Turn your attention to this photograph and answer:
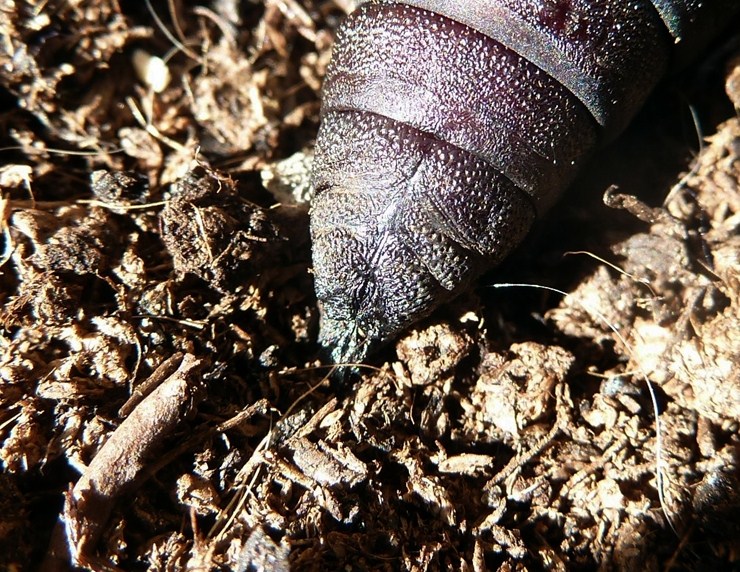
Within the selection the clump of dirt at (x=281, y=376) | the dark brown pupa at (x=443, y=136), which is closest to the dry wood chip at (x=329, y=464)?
the clump of dirt at (x=281, y=376)

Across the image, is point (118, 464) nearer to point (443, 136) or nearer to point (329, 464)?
point (329, 464)

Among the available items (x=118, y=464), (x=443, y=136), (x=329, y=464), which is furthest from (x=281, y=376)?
(x=443, y=136)

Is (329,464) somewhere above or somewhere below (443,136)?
below

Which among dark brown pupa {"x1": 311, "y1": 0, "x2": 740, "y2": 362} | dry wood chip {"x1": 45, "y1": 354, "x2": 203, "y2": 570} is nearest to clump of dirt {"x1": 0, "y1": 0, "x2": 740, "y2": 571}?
dry wood chip {"x1": 45, "y1": 354, "x2": 203, "y2": 570}

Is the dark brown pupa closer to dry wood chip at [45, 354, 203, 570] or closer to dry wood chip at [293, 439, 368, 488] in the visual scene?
dry wood chip at [293, 439, 368, 488]

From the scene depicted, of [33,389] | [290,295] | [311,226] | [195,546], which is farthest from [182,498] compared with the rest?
[311,226]

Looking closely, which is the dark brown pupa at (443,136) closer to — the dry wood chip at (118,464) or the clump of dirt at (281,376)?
the clump of dirt at (281,376)
